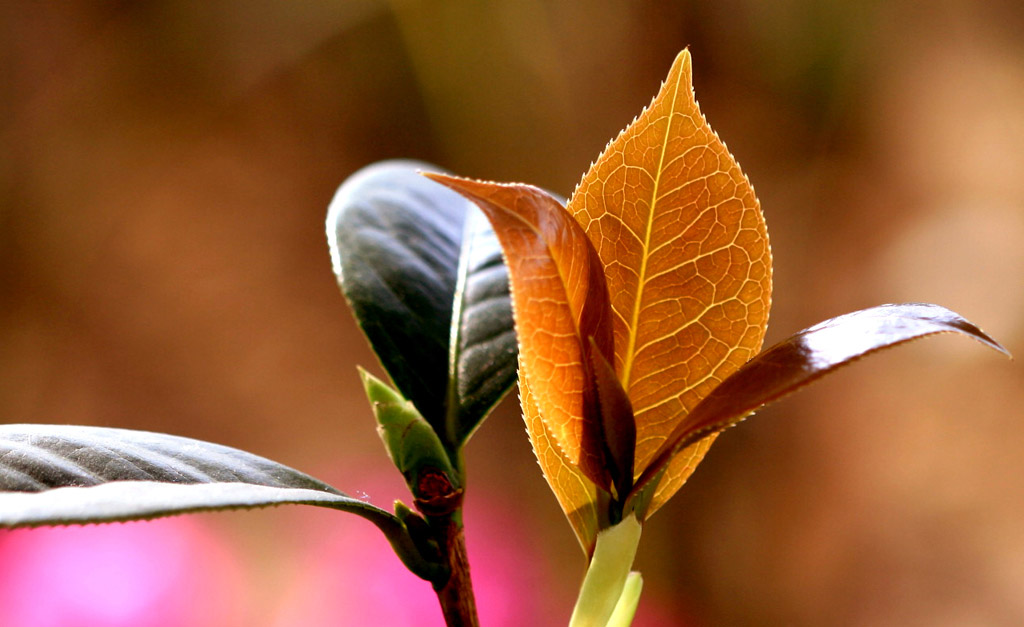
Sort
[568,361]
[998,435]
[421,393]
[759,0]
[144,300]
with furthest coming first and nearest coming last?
1. [144,300]
2. [759,0]
3. [998,435]
4. [421,393]
5. [568,361]

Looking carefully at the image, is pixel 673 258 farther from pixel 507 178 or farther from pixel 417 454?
pixel 507 178

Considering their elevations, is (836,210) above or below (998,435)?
above

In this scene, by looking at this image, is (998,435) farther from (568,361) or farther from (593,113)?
(568,361)

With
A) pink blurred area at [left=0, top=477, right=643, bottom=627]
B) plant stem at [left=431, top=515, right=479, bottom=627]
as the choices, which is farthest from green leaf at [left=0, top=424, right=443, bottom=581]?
pink blurred area at [left=0, top=477, right=643, bottom=627]

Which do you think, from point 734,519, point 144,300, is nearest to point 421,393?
point 734,519

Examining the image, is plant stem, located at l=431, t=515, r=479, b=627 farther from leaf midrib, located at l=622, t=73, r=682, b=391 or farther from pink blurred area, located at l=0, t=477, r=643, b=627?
pink blurred area, located at l=0, t=477, r=643, b=627

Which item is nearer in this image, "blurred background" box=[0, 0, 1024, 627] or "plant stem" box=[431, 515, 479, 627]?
"plant stem" box=[431, 515, 479, 627]

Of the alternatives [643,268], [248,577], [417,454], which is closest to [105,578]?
[248,577]
